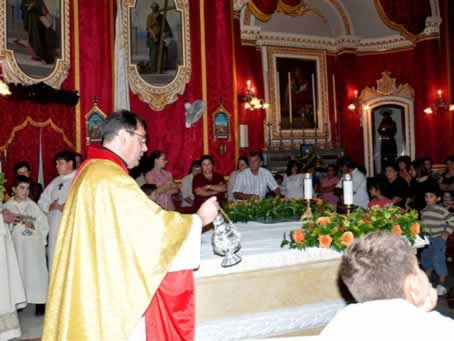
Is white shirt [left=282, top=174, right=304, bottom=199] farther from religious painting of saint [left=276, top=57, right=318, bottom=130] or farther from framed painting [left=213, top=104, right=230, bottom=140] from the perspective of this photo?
religious painting of saint [left=276, top=57, right=318, bottom=130]

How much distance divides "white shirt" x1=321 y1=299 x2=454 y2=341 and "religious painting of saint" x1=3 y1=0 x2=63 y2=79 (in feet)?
27.3

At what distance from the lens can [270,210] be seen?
200 inches

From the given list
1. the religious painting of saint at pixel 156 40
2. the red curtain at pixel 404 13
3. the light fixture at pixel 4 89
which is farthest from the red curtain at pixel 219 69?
the light fixture at pixel 4 89

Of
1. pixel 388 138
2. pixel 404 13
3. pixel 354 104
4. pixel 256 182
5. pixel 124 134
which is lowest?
pixel 256 182

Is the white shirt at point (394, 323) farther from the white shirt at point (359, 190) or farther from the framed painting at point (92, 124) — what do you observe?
the framed painting at point (92, 124)

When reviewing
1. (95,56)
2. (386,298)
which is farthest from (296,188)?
(386,298)

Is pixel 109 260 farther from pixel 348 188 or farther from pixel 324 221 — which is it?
pixel 348 188

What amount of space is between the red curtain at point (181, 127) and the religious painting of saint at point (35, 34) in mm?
1869

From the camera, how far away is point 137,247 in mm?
2852

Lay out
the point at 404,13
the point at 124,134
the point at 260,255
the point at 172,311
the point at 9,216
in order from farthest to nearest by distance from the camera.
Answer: the point at 404,13, the point at 9,216, the point at 260,255, the point at 124,134, the point at 172,311

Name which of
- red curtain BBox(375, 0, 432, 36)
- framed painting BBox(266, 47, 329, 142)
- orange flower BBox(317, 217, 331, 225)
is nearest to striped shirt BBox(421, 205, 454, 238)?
orange flower BBox(317, 217, 331, 225)

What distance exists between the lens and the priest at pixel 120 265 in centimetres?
282

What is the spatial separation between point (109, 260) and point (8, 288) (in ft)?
9.47

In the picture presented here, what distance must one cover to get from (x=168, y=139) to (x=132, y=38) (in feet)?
6.41
